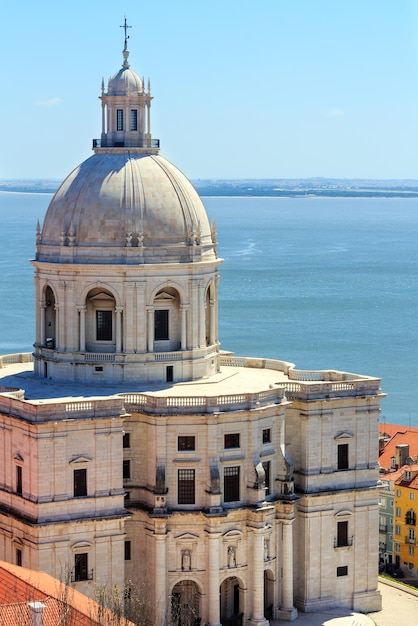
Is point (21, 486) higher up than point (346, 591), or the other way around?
point (21, 486)

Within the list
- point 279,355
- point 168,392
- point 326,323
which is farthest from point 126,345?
point 326,323

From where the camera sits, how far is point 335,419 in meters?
67.8

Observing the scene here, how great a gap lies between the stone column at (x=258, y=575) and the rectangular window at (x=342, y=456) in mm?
5769

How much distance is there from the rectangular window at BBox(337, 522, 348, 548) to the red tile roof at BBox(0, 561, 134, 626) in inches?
647

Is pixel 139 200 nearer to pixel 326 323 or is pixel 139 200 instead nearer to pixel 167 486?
pixel 167 486

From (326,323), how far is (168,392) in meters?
80.4

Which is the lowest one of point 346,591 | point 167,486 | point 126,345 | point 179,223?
point 346,591

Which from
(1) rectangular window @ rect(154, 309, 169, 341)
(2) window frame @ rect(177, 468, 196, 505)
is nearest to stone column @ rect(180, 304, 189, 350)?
(1) rectangular window @ rect(154, 309, 169, 341)

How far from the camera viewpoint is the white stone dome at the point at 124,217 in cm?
6756

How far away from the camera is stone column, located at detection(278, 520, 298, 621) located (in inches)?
2598

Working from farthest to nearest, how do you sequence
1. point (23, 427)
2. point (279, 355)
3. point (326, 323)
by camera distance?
1. point (326, 323)
2. point (279, 355)
3. point (23, 427)

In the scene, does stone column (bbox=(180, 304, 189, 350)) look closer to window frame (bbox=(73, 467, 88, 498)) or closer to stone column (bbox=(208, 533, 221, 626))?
window frame (bbox=(73, 467, 88, 498))

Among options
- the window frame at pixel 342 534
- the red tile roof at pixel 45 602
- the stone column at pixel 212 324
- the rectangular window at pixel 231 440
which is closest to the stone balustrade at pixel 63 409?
the rectangular window at pixel 231 440

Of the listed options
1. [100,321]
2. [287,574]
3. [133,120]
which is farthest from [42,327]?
[287,574]
